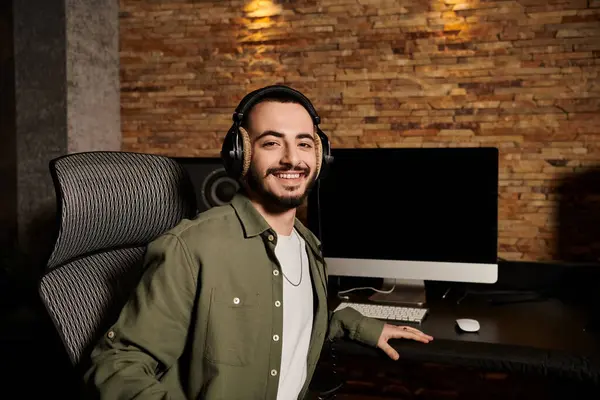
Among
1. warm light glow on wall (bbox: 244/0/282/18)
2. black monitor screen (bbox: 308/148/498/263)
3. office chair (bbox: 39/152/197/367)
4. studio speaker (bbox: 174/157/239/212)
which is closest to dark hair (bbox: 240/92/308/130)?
office chair (bbox: 39/152/197/367)

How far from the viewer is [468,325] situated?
1.72 meters

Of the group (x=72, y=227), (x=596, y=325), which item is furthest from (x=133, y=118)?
(x=596, y=325)

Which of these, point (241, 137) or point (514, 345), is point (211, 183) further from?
point (514, 345)

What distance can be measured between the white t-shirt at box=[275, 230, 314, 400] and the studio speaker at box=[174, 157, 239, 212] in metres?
1.02

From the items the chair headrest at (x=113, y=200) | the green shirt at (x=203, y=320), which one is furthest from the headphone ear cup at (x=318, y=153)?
the chair headrest at (x=113, y=200)

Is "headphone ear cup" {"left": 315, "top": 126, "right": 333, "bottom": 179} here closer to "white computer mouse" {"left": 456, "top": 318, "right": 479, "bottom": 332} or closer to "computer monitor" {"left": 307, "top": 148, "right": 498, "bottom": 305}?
"computer monitor" {"left": 307, "top": 148, "right": 498, "bottom": 305}

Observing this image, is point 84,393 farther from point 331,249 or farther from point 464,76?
point 464,76

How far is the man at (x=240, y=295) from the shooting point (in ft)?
3.81

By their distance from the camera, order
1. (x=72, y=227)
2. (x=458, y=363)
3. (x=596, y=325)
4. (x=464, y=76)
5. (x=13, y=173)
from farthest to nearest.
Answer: (x=13, y=173), (x=464, y=76), (x=596, y=325), (x=458, y=363), (x=72, y=227)

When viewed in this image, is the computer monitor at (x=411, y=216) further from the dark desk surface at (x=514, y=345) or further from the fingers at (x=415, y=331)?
the fingers at (x=415, y=331)

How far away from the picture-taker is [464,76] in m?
2.37

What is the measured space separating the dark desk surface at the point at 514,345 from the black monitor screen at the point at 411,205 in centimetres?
27

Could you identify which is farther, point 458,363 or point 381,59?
point 381,59

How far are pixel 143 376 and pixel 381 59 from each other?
1.82 meters
